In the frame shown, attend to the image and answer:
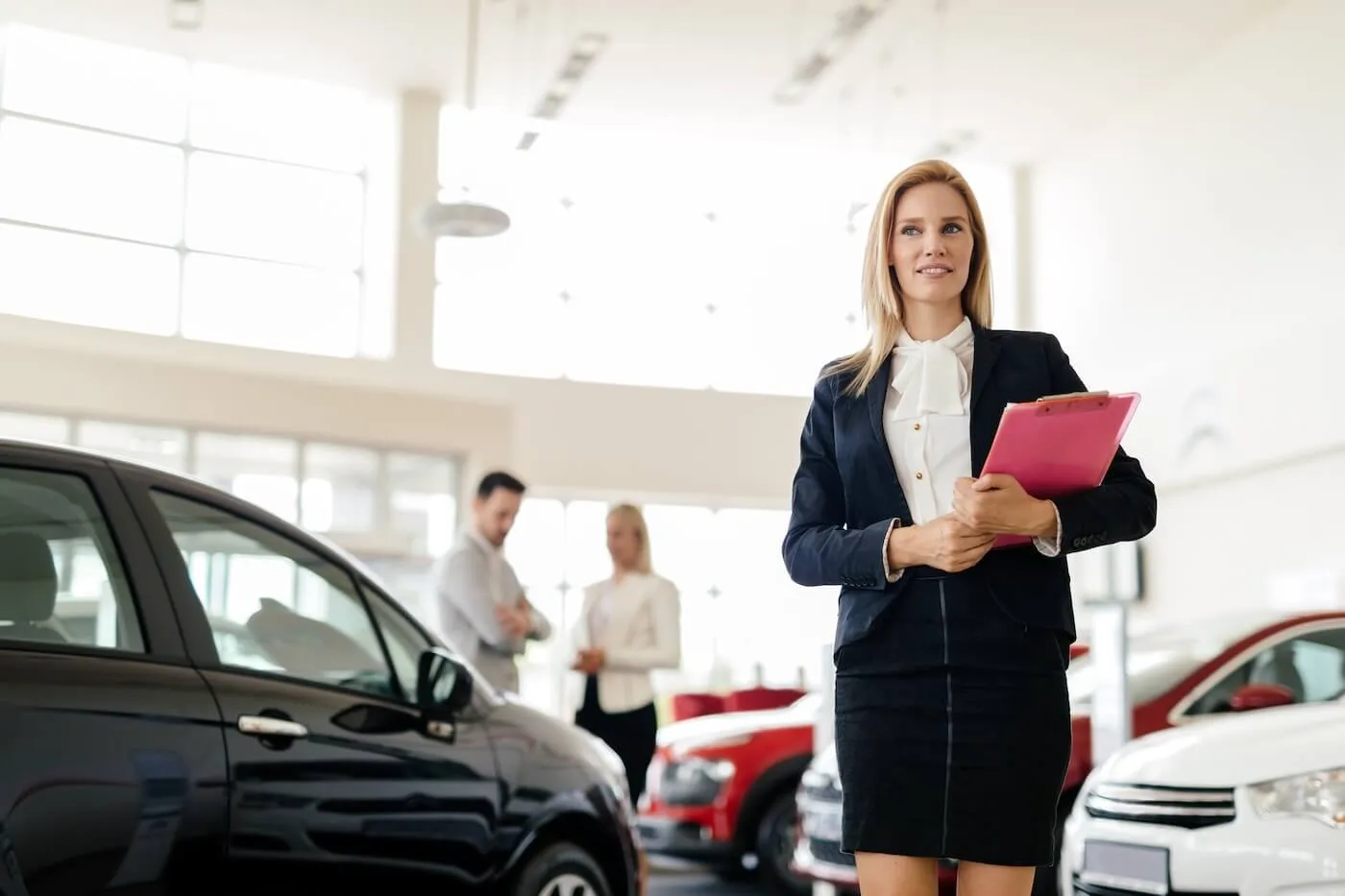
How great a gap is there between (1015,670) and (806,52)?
506 inches

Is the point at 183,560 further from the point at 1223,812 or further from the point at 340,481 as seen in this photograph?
the point at 340,481

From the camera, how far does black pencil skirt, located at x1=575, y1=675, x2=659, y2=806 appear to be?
625 centimetres

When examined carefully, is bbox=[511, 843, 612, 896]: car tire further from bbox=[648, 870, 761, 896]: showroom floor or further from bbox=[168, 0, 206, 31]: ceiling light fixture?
bbox=[168, 0, 206, 31]: ceiling light fixture

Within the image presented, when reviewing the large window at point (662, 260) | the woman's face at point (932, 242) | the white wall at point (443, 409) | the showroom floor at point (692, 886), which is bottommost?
the showroom floor at point (692, 886)

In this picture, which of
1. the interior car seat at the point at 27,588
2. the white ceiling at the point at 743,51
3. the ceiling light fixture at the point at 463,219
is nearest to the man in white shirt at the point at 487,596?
the interior car seat at the point at 27,588

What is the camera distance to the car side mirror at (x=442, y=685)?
3578 mm

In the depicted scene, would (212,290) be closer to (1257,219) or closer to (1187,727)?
(1257,219)

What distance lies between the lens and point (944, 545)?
6.08 feet

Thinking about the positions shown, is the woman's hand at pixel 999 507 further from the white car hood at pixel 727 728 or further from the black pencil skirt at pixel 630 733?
the white car hood at pixel 727 728

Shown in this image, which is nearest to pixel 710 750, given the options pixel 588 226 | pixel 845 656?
pixel 845 656

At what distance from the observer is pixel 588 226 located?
17.1 meters

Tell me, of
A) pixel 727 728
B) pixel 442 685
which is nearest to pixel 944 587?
pixel 442 685

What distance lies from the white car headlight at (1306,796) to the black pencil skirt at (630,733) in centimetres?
264

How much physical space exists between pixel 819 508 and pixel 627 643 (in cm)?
456
